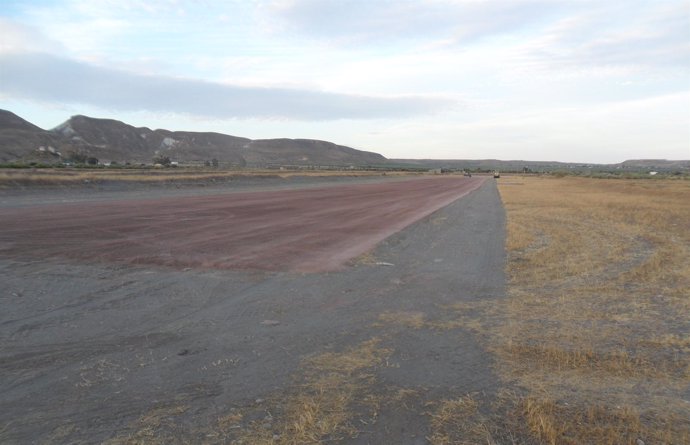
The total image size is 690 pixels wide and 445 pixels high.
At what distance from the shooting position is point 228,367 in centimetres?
536

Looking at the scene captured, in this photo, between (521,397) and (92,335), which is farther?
(92,335)

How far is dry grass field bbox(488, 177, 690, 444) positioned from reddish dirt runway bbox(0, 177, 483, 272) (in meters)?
4.39

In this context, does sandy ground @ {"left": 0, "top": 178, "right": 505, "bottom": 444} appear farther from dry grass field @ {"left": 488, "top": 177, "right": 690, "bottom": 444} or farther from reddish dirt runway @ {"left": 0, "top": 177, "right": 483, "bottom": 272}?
dry grass field @ {"left": 488, "top": 177, "right": 690, "bottom": 444}

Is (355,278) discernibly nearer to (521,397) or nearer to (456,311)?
(456,311)

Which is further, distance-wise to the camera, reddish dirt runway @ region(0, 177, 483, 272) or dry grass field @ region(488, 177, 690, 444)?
reddish dirt runway @ region(0, 177, 483, 272)

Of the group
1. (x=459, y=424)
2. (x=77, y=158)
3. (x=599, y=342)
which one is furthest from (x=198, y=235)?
(x=77, y=158)

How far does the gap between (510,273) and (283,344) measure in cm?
580

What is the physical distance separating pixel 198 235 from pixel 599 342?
37.1 feet

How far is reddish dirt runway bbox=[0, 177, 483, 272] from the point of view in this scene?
37.2 feet

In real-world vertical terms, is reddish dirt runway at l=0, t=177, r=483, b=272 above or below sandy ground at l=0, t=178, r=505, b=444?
below

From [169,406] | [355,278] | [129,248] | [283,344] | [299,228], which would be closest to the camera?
[169,406]

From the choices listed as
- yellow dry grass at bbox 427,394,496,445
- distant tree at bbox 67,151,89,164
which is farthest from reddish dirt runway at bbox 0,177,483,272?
distant tree at bbox 67,151,89,164

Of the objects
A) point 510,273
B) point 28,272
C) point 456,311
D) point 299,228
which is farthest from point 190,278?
point 299,228

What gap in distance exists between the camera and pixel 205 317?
715cm
